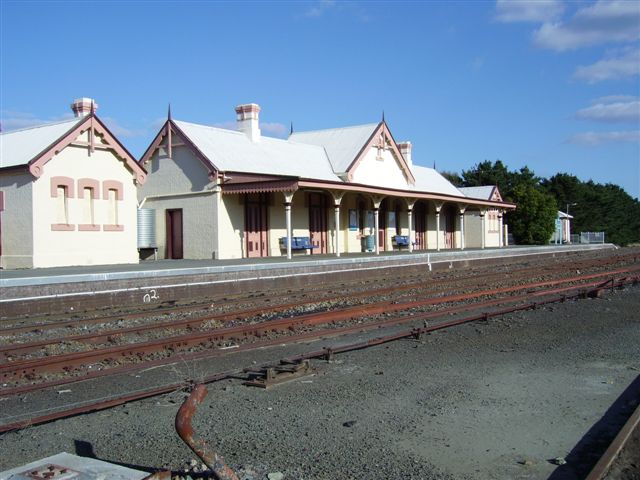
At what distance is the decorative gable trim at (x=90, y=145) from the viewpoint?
2162 centimetres

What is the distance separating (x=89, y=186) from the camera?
933 inches

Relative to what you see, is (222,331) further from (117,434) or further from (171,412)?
(117,434)

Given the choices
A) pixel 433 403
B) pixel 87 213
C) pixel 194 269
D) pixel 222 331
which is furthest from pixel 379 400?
pixel 87 213

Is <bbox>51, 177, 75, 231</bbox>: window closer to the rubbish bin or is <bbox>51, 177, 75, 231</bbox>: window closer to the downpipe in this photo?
the rubbish bin

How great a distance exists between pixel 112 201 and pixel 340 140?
15.7m

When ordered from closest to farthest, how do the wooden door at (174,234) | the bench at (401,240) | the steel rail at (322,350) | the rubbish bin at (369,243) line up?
the steel rail at (322,350) < the wooden door at (174,234) < the rubbish bin at (369,243) < the bench at (401,240)

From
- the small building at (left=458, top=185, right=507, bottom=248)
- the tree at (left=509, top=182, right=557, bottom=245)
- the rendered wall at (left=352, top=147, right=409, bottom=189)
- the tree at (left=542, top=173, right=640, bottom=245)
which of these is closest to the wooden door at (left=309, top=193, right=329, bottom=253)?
the rendered wall at (left=352, top=147, right=409, bottom=189)

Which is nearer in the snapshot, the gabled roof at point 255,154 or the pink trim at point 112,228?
the pink trim at point 112,228

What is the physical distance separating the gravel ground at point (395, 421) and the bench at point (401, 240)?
29.2 metres

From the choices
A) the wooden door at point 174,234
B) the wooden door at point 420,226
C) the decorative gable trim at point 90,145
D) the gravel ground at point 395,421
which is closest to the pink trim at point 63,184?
the decorative gable trim at point 90,145

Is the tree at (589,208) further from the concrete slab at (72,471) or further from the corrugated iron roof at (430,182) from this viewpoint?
the concrete slab at (72,471)

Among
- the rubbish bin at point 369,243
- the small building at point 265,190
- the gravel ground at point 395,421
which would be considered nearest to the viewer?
the gravel ground at point 395,421

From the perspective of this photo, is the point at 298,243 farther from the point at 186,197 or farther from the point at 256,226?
the point at 186,197

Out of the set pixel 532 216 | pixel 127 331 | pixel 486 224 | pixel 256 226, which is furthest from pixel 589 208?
pixel 127 331
